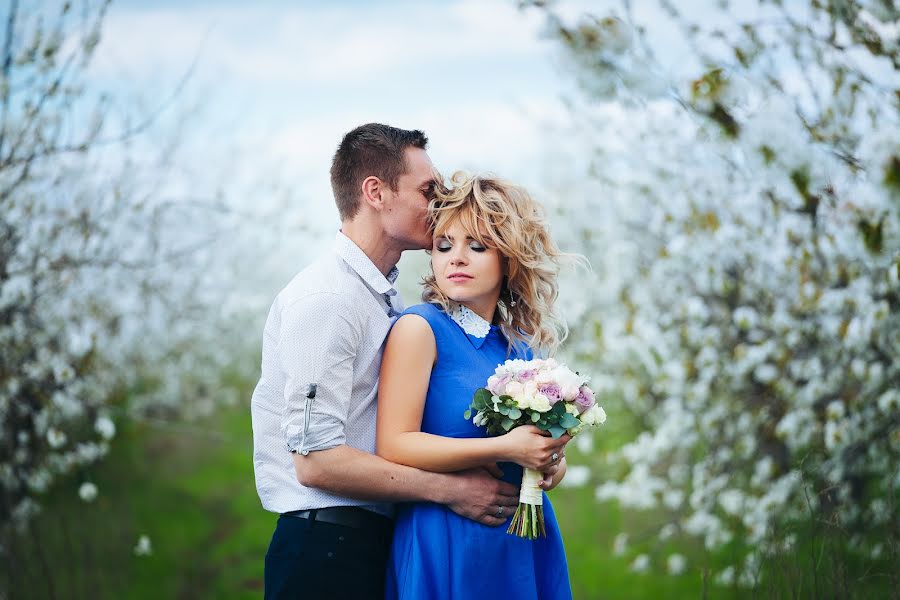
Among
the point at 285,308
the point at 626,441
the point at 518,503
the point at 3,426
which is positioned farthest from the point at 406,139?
the point at 626,441

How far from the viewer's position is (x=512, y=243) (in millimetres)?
2643

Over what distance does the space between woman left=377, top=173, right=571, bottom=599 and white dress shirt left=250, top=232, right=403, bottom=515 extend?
0.10m

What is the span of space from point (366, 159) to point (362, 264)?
0.35 m

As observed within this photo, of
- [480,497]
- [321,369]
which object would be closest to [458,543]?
[480,497]

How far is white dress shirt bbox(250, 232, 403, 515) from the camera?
2.37 m

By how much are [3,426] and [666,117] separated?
471 centimetres

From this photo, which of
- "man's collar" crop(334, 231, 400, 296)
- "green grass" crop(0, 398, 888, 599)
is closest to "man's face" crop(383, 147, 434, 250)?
"man's collar" crop(334, 231, 400, 296)

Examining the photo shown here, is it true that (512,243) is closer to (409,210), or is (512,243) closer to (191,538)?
(409,210)

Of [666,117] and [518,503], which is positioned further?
[666,117]

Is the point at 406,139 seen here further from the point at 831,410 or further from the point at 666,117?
the point at 666,117

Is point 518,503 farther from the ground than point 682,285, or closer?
closer

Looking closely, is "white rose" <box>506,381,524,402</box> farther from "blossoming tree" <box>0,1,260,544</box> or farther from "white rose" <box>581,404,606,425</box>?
"blossoming tree" <box>0,1,260,544</box>

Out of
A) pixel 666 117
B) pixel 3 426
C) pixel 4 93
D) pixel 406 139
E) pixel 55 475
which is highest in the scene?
pixel 666 117

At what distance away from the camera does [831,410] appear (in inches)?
187
